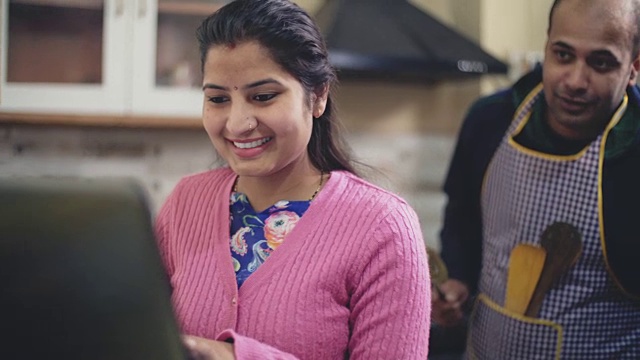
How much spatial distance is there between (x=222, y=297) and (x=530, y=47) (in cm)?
223

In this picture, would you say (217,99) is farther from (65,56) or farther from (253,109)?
(65,56)

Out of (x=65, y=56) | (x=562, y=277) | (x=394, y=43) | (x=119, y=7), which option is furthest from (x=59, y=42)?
(x=562, y=277)

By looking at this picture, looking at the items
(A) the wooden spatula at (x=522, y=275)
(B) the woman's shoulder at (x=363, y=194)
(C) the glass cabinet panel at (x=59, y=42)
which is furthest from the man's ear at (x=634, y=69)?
(C) the glass cabinet panel at (x=59, y=42)

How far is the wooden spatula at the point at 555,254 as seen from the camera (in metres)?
1.45

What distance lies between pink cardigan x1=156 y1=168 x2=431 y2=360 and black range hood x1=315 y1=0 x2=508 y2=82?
4.41 ft

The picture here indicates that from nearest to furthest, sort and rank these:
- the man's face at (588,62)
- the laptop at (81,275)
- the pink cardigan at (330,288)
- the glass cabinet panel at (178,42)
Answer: the laptop at (81,275)
the pink cardigan at (330,288)
the man's face at (588,62)
the glass cabinet panel at (178,42)

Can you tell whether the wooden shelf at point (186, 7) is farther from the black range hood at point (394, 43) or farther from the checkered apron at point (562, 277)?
the checkered apron at point (562, 277)

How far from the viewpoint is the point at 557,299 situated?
1465mm

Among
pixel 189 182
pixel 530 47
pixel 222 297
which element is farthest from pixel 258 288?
pixel 530 47

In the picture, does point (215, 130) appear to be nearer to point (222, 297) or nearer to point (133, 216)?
point (222, 297)

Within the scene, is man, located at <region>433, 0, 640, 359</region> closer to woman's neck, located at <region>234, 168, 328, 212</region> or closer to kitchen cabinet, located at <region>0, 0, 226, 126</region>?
woman's neck, located at <region>234, 168, 328, 212</region>

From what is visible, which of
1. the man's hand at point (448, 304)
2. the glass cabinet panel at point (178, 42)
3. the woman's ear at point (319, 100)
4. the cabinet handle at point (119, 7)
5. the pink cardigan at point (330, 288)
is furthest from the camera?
the glass cabinet panel at point (178, 42)

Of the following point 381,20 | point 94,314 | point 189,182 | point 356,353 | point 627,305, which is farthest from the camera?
point 381,20

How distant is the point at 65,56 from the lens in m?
2.29
